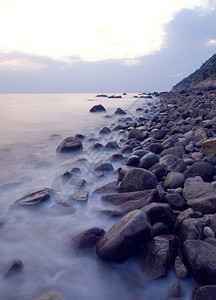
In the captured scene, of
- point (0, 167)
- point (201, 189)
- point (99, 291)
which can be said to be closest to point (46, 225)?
point (99, 291)

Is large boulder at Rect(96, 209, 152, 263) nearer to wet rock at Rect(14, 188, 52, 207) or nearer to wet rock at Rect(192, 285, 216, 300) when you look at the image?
wet rock at Rect(192, 285, 216, 300)

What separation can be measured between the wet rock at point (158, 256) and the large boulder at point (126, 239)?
0.07 m

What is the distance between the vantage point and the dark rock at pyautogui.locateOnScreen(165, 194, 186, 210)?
2.49 metres

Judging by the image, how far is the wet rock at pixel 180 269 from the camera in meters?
1.70

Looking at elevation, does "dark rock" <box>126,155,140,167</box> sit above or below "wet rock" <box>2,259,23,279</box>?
above

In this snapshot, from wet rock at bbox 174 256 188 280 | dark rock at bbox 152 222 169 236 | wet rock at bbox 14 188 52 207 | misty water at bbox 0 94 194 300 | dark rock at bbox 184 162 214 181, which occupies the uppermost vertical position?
dark rock at bbox 184 162 214 181

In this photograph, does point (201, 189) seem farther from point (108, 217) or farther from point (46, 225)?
point (46, 225)

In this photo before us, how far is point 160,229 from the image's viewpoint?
206 cm

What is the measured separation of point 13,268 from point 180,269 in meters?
1.41

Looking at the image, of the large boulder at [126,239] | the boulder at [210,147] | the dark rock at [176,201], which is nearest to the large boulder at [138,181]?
the dark rock at [176,201]

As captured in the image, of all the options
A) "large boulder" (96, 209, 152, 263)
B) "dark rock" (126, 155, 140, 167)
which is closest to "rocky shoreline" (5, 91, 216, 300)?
"large boulder" (96, 209, 152, 263)

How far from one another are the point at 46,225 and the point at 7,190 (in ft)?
4.57

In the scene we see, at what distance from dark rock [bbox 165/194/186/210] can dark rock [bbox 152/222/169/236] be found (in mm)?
469

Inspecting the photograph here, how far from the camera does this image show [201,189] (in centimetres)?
Result: 257
